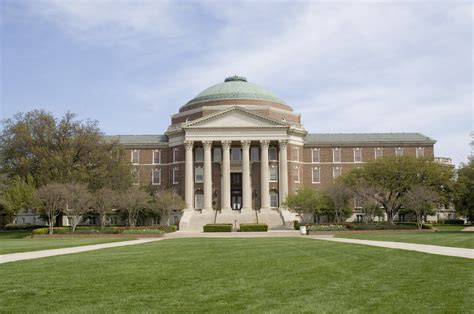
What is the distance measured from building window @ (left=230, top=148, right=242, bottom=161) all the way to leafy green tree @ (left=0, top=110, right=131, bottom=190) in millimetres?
20447

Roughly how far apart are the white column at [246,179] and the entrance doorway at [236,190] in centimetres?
507

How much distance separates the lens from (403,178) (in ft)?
222

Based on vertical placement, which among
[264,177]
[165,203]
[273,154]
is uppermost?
[273,154]

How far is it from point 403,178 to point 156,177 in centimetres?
3962

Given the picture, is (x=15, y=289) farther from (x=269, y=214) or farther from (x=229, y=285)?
(x=269, y=214)

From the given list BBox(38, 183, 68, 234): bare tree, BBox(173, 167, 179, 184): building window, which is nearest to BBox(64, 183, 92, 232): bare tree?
BBox(38, 183, 68, 234): bare tree

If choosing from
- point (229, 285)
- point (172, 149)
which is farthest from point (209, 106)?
point (229, 285)

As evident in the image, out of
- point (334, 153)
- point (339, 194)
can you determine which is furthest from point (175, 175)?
point (339, 194)

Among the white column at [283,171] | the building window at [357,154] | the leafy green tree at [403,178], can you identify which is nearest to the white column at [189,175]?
the white column at [283,171]

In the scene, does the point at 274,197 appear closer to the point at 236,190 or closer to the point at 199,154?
the point at 236,190

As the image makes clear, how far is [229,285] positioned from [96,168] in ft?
181

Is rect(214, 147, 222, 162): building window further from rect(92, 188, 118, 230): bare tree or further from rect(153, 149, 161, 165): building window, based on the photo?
rect(92, 188, 118, 230): bare tree

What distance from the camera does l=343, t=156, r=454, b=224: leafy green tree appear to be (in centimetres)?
6725

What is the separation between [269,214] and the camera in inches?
2997
